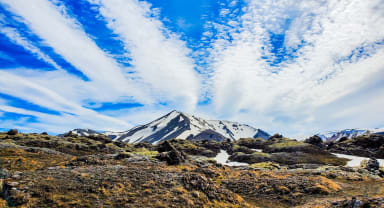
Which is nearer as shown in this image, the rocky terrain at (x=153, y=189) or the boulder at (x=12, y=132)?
the rocky terrain at (x=153, y=189)

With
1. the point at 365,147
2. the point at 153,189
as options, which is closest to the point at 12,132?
the point at 153,189

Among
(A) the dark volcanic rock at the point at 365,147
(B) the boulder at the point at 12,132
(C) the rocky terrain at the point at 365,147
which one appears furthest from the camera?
(A) the dark volcanic rock at the point at 365,147

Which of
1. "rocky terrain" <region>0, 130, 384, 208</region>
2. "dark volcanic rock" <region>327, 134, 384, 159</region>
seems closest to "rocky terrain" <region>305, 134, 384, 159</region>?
"dark volcanic rock" <region>327, 134, 384, 159</region>

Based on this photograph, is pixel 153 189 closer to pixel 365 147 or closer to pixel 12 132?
pixel 12 132

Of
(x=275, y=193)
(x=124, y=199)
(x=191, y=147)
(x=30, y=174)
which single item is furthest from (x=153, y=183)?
(x=191, y=147)

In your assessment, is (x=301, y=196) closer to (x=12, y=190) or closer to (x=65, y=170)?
(x=65, y=170)

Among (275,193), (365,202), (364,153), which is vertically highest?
(364,153)

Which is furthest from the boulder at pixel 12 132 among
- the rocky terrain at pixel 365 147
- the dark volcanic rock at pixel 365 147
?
the dark volcanic rock at pixel 365 147

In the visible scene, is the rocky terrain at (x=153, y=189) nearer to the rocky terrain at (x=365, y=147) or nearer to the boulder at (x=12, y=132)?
the boulder at (x=12, y=132)

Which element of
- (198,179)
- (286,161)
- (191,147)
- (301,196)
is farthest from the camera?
(191,147)

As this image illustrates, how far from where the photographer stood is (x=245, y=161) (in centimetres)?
6662

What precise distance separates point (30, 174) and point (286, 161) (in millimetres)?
64500

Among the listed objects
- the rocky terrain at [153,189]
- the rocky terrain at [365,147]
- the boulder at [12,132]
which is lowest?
the rocky terrain at [153,189]

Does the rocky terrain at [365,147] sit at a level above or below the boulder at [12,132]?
above
